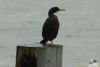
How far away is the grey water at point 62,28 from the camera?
1279 cm

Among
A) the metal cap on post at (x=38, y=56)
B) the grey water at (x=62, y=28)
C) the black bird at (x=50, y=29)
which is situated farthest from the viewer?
the grey water at (x=62, y=28)

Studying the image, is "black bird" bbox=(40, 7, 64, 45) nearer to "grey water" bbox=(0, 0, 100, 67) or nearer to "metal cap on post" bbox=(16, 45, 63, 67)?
"metal cap on post" bbox=(16, 45, 63, 67)

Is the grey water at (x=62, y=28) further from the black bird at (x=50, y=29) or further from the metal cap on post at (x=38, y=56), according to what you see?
the metal cap on post at (x=38, y=56)

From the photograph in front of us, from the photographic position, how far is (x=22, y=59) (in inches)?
270

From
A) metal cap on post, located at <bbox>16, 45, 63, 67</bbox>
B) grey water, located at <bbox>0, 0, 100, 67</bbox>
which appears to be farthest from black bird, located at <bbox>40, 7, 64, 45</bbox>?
grey water, located at <bbox>0, 0, 100, 67</bbox>

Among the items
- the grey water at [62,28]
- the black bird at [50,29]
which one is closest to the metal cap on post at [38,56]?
the black bird at [50,29]

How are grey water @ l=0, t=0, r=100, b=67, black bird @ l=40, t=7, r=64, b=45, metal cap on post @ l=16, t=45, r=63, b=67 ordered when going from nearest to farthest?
metal cap on post @ l=16, t=45, r=63, b=67, black bird @ l=40, t=7, r=64, b=45, grey water @ l=0, t=0, r=100, b=67

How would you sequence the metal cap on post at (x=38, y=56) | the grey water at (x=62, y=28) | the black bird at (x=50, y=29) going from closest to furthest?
the metal cap on post at (x=38, y=56) < the black bird at (x=50, y=29) < the grey water at (x=62, y=28)

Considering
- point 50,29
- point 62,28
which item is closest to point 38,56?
point 50,29

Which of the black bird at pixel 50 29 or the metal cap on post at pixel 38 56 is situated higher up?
the black bird at pixel 50 29

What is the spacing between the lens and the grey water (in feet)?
42.0

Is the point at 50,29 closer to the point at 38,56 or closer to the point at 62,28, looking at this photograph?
the point at 38,56

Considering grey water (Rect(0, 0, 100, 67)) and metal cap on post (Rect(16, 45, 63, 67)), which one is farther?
grey water (Rect(0, 0, 100, 67))

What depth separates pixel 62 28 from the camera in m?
16.9
